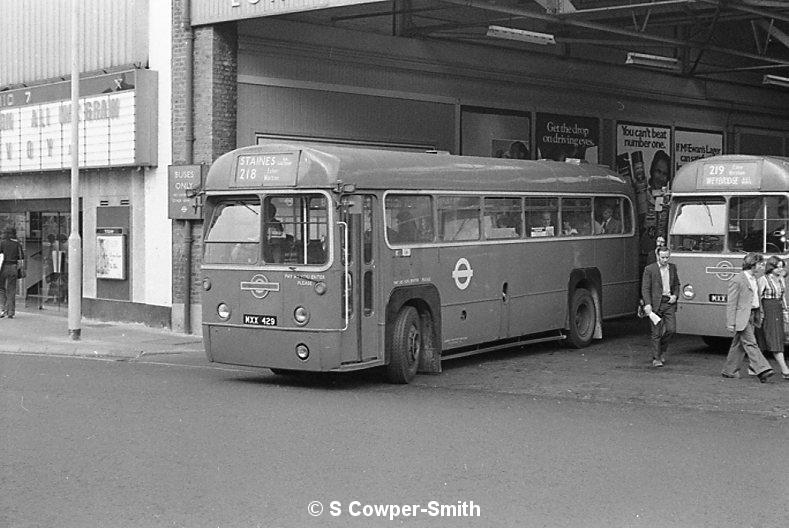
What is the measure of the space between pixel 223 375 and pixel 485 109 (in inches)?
514

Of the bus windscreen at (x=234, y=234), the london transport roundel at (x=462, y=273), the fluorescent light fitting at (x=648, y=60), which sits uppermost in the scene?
the fluorescent light fitting at (x=648, y=60)

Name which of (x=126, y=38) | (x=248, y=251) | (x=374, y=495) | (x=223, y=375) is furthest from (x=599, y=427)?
(x=126, y=38)

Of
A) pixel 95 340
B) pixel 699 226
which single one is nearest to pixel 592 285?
pixel 699 226

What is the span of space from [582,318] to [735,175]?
3.84m

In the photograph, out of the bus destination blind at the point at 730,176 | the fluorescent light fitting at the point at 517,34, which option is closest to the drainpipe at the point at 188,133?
the fluorescent light fitting at the point at 517,34

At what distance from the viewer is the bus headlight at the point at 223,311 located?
15219 millimetres

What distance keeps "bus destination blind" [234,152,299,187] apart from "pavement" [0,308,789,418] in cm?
275

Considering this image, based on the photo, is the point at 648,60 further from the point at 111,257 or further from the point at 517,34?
the point at 111,257

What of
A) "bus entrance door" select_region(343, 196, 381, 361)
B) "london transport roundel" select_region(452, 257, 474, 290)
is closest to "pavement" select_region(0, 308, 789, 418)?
"bus entrance door" select_region(343, 196, 381, 361)

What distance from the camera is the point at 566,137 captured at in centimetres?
3066

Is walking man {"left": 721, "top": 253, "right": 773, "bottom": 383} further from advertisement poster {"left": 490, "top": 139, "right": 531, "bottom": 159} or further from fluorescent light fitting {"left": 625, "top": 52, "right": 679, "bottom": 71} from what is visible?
advertisement poster {"left": 490, "top": 139, "right": 531, "bottom": 159}

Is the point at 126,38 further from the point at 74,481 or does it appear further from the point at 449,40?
the point at 74,481

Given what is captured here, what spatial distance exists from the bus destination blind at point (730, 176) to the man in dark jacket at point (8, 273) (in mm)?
14468

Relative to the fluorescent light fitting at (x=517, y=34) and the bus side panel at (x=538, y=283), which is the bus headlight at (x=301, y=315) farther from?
the fluorescent light fitting at (x=517, y=34)
